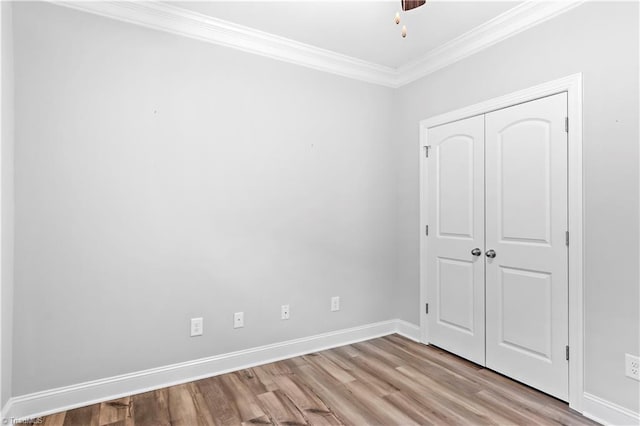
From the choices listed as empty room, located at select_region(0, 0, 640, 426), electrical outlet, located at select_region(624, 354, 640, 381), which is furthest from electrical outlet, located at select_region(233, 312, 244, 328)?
electrical outlet, located at select_region(624, 354, 640, 381)

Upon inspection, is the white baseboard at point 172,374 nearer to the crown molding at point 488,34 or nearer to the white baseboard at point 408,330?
the white baseboard at point 408,330

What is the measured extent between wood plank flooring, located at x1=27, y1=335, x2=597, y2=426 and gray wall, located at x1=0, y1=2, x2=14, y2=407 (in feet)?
1.43

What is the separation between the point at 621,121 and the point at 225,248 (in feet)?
8.86

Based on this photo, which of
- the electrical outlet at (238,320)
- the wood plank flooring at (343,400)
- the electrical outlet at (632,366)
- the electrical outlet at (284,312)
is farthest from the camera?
the electrical outlet at (284,312)

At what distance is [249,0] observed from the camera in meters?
2.41

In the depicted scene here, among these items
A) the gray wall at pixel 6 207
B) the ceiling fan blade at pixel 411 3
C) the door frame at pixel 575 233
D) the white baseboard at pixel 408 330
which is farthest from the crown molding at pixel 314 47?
the white baseboard at pixel 408 330

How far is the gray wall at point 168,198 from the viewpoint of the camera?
7.12 ft

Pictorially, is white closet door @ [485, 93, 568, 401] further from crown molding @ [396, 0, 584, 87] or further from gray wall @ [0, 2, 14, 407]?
gray wall @ [0, 2, 14, 407]

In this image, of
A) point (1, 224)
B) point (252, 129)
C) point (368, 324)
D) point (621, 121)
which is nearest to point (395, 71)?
point (252, 129)

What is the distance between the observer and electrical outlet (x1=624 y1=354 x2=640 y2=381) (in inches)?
75.9

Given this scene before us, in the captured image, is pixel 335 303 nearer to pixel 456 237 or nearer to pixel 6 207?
pixel 456 237

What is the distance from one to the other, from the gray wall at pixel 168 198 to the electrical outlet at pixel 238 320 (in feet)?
0.13

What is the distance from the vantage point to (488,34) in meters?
2.70

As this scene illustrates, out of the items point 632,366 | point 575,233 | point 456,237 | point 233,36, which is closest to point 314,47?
point 233,36
